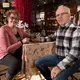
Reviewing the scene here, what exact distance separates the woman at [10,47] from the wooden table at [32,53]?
107 mm

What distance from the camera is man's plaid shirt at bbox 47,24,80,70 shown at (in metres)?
2.48

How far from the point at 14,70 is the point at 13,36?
51 cm

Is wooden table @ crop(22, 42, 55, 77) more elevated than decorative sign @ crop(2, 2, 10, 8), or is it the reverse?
decorative sign @ crop(2, 2, 10, 8)

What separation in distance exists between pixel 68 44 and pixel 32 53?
979 mm

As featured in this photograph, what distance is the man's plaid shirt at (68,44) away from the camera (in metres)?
2.48

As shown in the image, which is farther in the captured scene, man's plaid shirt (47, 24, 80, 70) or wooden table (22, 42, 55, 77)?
wooden table (22, 42, 55, 77)

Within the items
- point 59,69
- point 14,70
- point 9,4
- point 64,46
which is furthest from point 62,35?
point 9,4

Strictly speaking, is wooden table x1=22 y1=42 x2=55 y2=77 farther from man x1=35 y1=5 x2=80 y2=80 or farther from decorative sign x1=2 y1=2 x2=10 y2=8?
decorative sign x1=2 y1=2 x2=10 y2=8

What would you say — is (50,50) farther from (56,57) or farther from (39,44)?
(56,57)

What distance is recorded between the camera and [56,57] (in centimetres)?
325

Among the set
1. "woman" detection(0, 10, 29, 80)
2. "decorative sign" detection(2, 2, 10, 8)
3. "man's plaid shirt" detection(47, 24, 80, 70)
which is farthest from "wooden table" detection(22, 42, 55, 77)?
"decorative sign" detection(2, 2, 10, 8)

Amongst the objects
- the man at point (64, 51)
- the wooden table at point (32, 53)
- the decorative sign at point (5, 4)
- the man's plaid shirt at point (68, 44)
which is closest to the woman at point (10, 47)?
the wooden table at point (32, 53)

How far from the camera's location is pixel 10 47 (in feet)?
10.8

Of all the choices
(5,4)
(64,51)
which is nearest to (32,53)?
(64,51)
